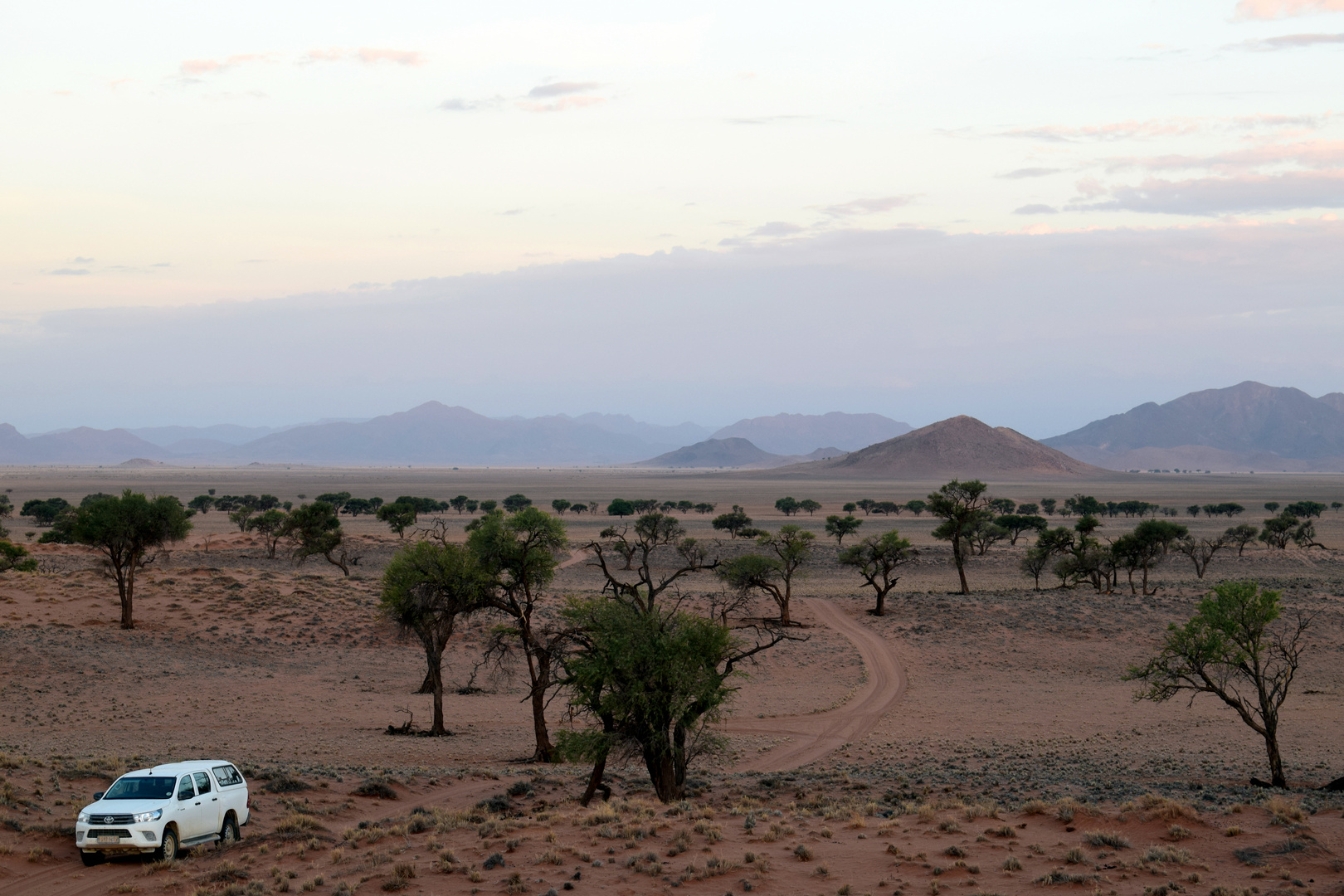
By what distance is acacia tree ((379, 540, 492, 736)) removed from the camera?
2738 cm

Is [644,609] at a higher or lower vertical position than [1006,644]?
higher

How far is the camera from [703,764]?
2650 cm

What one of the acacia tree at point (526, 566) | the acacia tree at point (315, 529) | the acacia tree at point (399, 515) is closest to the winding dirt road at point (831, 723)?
the acacia tree at point (526, 566)

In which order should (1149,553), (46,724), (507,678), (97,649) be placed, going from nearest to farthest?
(46,724), (97,649), (507,678), (1149,553)

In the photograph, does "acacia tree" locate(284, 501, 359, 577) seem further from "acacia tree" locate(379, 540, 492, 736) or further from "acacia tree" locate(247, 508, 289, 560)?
Result: "acacia tree" locate(379, 540, 492, 736)

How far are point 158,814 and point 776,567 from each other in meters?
38.4

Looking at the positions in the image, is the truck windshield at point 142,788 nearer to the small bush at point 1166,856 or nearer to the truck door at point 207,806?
the truck door at point 207,806

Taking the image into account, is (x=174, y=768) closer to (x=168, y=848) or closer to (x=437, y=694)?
(x=168, y=848)

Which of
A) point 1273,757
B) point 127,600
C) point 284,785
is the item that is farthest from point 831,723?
point 127,600

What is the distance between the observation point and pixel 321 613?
143 ft

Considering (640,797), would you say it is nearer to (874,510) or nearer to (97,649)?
(97,649)

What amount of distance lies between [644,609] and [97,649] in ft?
84.1

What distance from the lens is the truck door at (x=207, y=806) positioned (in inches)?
589

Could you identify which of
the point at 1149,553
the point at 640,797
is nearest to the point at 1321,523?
the point at 1149,553
